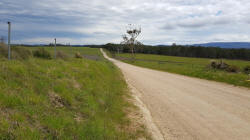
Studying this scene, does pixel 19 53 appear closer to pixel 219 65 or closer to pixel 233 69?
pixel 233 69

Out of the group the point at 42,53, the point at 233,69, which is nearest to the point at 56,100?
the point at 42,53

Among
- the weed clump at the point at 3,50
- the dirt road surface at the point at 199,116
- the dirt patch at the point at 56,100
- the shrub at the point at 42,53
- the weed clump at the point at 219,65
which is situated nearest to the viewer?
the dirt patch at the point at 56,100

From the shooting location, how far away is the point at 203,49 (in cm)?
11000

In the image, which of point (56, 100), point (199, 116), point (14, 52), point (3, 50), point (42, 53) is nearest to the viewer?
point (56, 100)

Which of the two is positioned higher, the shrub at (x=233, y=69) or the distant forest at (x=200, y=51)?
the distant forest at (x=200, y=51)

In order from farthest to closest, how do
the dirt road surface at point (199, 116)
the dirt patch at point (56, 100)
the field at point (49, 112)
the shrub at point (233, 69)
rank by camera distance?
the shrub at point (233, 69) < the dirt road surface at point (199, 116) < the dirt patch at point (56, 100) < the field at point (49, 112)

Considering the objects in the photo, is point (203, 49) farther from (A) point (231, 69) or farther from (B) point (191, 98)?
(B) point (191, 98)

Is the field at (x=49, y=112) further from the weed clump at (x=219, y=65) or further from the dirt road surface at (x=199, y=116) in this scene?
the weed clump at (x=219, y=65)

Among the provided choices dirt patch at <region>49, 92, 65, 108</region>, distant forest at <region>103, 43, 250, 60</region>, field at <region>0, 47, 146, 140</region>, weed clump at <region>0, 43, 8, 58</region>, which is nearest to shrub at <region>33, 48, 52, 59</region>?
weed clump at <region>0, 43, 8, 58</region>

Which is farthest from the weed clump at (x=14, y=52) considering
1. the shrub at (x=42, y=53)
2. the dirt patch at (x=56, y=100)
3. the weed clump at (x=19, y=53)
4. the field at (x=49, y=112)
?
→ the dirt patch at (x=56, y=100)

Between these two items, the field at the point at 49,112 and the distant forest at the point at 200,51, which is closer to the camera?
the field at the point at 49,112

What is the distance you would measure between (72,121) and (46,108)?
2.34ft

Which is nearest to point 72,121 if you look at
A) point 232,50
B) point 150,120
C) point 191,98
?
point 150,120

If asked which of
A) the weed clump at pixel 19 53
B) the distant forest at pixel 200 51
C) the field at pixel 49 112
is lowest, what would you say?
the field at pixel 49 112
